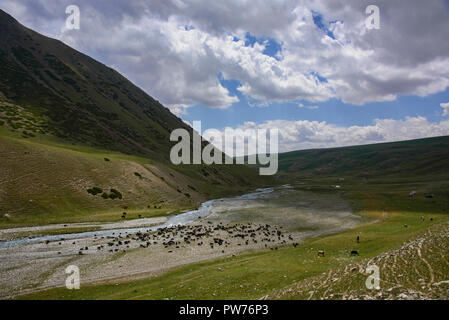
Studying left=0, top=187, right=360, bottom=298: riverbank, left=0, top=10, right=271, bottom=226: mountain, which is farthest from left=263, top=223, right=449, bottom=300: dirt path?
left=0, top=10, right=271, bottom=226: mountain

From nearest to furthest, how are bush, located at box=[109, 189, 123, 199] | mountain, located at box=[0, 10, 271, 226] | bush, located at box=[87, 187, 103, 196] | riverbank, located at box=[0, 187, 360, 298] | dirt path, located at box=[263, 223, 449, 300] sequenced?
dirt path, located at box=[263, 223, 449, 300], riverbank, located at box=[0, 187, 360, 298], mountain, located at box=[0, 10, 271, 226], bush, located at box=[87, 187, 103, 196], bush, located at box=[109, 189, 123, 199]

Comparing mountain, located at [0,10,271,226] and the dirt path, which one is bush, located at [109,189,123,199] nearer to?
mountain, located at [0,10,271,226]

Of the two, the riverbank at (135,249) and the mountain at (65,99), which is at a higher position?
the mountain at (65,99)

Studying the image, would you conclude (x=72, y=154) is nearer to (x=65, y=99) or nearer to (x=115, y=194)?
(x=115, y=194)

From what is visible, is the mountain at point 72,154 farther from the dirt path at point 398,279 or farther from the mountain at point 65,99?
the dirt path at point 398,279

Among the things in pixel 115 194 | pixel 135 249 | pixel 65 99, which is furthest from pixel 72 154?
pixel 65 99

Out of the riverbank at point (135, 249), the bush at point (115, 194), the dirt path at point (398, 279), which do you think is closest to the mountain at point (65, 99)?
the bush at point (115, 194)

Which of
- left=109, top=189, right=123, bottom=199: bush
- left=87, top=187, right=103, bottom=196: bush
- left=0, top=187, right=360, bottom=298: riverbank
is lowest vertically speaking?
left=0, top=187, right=360, bottom=298: riverbank

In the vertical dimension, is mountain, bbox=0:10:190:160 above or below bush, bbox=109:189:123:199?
above

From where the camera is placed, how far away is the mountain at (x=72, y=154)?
189 ft

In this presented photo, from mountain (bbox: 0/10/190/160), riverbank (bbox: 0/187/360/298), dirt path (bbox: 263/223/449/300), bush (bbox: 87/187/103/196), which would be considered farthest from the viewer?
mountain (bbox: 0/10/190/160)

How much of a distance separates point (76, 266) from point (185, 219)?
3546 cm

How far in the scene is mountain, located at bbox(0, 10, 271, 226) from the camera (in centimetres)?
5766

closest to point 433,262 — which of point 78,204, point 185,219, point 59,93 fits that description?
point 185,219
